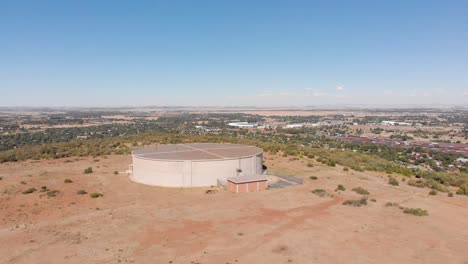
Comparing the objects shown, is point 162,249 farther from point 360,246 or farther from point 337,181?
point 337,181

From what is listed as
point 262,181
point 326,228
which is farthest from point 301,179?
point 326,228

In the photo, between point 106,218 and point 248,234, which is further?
point 106,218

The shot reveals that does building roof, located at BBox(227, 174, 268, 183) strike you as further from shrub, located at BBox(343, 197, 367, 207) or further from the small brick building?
shrub, located at BBox(343, 197, 367, 207)

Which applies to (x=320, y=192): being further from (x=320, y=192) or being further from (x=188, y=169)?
(x=188, y=169)

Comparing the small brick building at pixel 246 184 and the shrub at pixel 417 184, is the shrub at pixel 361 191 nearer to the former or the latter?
the shrub at pixel 417 184

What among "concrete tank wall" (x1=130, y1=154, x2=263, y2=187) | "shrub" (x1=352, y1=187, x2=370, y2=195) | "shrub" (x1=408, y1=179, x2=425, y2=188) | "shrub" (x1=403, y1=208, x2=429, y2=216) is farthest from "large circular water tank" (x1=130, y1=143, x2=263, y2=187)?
"shrub" (x1=408, y1=179, x2=425, y2=188)

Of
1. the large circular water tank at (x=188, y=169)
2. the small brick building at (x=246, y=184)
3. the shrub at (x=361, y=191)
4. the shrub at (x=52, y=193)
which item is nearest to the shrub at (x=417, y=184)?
the shrub at (x=361, y=191)
